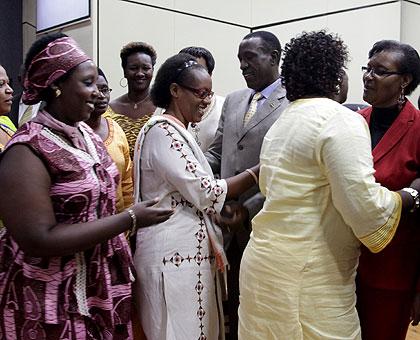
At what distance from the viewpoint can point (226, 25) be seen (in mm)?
5977

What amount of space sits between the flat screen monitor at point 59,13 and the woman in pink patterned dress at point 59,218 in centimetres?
353

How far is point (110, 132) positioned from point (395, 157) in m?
1.50

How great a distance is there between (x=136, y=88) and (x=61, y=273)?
76.8 inches

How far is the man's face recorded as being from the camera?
261 cm

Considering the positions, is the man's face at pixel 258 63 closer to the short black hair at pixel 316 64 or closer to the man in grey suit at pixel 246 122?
the man in grey suit at pixel 246 122

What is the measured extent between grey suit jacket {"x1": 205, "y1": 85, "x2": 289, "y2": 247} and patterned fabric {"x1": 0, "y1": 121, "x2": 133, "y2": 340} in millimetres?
866

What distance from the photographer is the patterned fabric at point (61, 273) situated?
156 cm

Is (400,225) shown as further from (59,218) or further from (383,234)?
(59,218)

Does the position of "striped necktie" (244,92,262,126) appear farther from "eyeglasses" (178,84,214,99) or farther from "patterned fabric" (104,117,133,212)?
"patterned fabric" (104,117,133,212)

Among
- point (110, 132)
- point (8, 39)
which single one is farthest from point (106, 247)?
point (8, 39)

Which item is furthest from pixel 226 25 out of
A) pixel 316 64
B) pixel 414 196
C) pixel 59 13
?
pixel 414 196

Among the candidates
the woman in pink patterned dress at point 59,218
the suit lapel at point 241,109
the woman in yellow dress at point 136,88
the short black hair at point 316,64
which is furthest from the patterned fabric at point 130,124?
the short black hair at point 316,64

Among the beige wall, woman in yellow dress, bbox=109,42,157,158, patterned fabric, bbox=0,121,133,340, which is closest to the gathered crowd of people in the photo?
patterned fabric, bbox=0,121,133,340

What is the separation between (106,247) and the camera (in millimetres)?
1707
